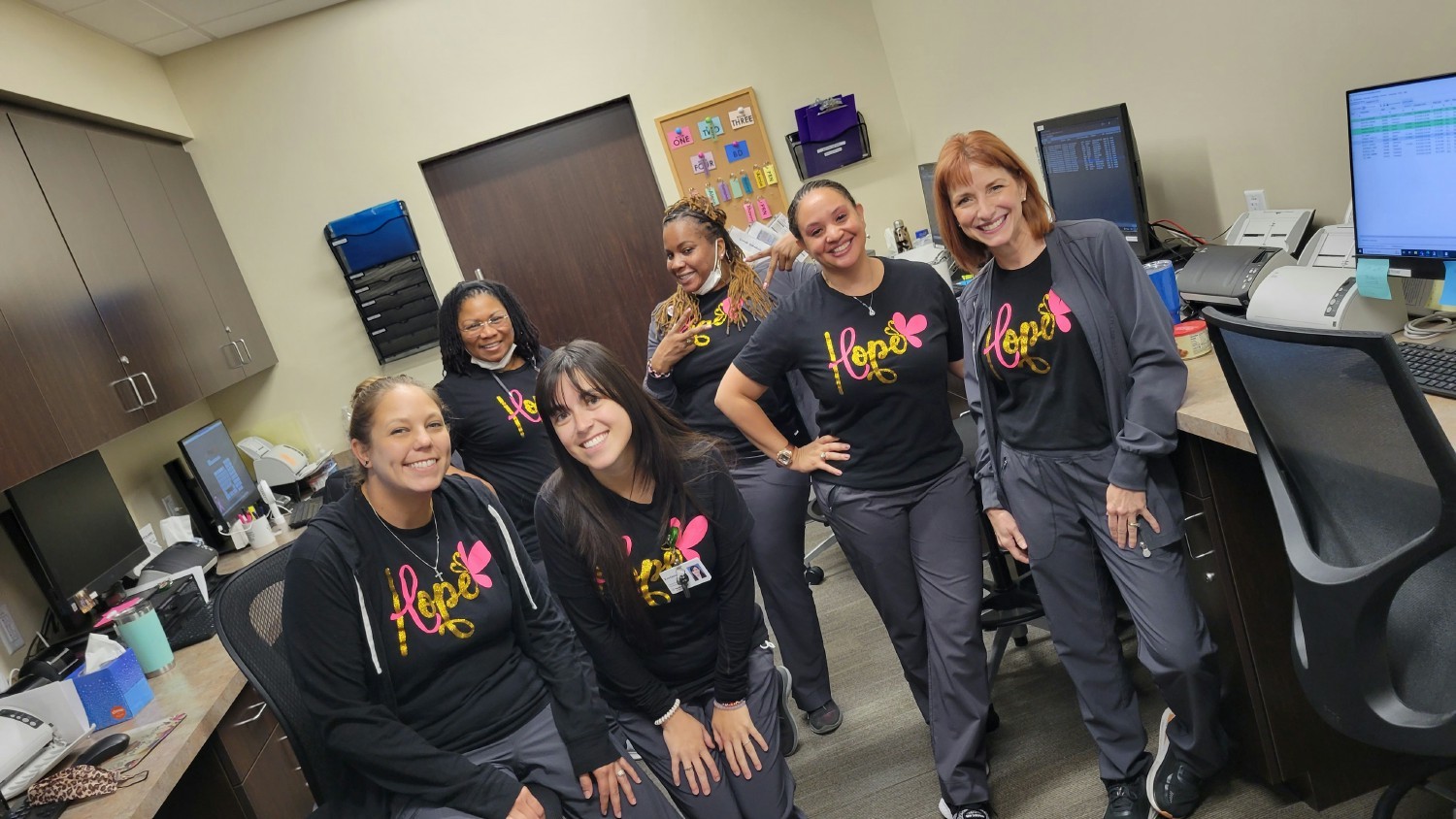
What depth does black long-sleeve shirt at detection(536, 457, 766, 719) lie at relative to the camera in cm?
184

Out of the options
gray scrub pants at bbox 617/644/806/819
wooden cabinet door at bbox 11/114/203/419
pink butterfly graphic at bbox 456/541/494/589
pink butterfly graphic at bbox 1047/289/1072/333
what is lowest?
gray scrub pants at bbox 617/644/806/819

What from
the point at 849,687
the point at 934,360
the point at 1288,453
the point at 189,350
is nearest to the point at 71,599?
the point at 189,350

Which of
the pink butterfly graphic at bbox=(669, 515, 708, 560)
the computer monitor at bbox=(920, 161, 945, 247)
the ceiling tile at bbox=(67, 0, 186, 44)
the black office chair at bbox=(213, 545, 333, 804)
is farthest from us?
the computer monitor at bbox=(920, 161, 945, 247)

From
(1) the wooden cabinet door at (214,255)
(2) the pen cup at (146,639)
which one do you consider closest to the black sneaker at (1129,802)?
(2) the pen cup at (146,639)

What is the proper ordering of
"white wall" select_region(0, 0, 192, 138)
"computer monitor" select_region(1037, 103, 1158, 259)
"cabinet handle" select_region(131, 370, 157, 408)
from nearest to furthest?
"computer monitor" select_region(1037, 103, 1158, 259) < "white wall" select_region(0, 0, 192, 138) < "cabinet handle" select_region(131, 370, 157, 408)

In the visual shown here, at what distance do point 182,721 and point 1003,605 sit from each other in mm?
2027

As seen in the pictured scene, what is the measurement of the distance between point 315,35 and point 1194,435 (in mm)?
4502

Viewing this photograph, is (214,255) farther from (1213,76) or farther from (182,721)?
(1213,76)

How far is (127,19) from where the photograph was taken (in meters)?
3.96

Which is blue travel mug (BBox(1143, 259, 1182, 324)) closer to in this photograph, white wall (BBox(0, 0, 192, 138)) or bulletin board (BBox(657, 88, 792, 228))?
bulletin board (BBox(657, 88, 792, 228))

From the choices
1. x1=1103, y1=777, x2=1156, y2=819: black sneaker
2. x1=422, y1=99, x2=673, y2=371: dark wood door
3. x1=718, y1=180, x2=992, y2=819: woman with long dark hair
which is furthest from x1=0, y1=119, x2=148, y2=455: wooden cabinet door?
x1=1103, y1=777, x2=1156, y2=819: black sneaker

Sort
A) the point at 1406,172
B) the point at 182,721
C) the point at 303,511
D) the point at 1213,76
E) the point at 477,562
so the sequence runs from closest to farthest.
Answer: the point at 1406,172 < the point at 477,562 < the point at 182,721 < the point at 1213,76 < the point at 303,511

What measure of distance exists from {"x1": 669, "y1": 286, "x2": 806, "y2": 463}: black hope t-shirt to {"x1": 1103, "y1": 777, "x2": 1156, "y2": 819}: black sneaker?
114 centimetres

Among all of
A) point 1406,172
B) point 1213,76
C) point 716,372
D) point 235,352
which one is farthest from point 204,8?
point 1406,172
